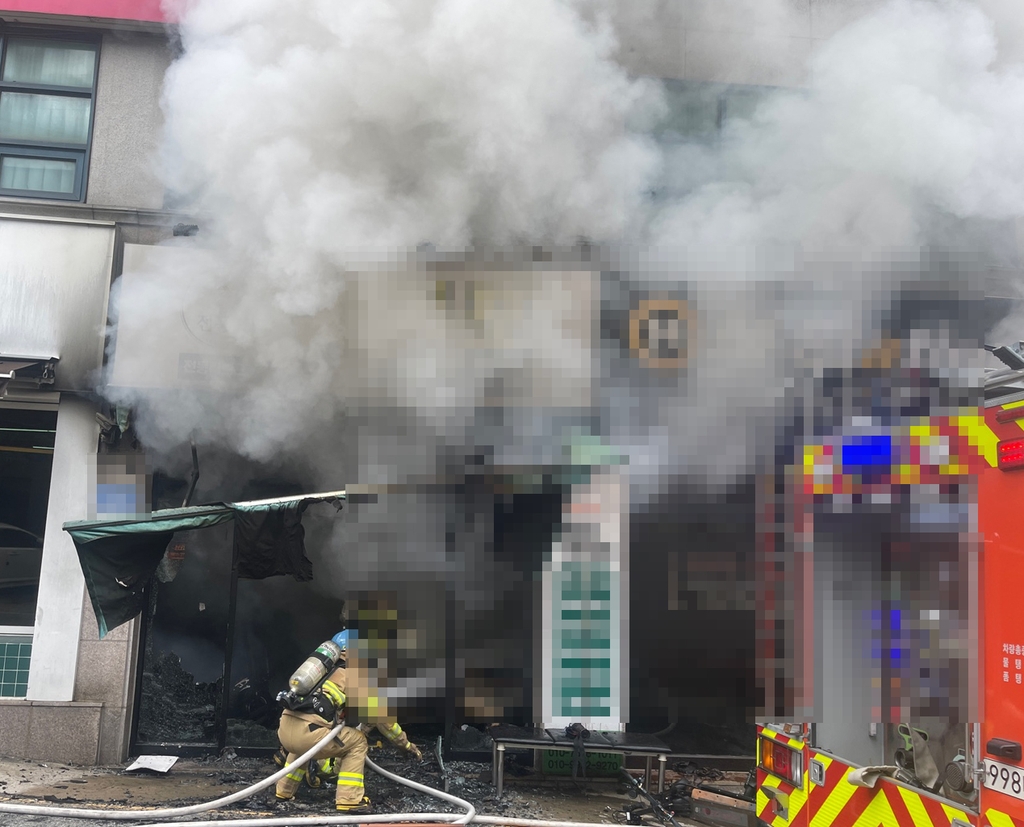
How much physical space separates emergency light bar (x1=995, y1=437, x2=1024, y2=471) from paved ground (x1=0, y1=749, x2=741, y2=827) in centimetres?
336

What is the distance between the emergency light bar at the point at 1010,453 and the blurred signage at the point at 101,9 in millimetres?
6471

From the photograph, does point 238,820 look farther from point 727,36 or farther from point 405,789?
point 727,36

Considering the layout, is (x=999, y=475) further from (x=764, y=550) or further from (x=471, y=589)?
(x=471, y=589)

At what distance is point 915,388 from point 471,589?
2.81 m

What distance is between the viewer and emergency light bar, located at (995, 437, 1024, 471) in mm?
2258

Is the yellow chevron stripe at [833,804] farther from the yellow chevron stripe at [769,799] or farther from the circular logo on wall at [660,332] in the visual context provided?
the circular logo on wall at [660,332]

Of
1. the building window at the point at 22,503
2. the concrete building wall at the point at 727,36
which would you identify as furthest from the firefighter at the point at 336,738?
the concrete building wall at the point at 727,36

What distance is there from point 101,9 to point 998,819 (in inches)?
293

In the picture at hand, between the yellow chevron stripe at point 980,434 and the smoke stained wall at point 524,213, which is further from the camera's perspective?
the smoke stained wall at point 524,213

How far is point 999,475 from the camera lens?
233 cm

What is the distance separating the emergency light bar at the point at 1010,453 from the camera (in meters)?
2.26

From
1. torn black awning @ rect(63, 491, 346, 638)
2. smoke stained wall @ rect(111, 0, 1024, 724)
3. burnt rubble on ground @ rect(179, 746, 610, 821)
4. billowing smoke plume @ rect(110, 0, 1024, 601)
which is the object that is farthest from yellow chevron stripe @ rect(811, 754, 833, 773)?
torn black awning @ rect(63, 491, 346, 638)

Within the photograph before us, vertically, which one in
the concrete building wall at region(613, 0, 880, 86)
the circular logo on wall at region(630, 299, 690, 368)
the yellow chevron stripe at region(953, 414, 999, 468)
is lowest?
the yellow chevron stripe at region(953, 414, 999, 468)

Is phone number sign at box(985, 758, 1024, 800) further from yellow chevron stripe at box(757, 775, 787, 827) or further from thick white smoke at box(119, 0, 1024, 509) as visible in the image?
thick white smoke at box(119, 0, 1024, 509)
